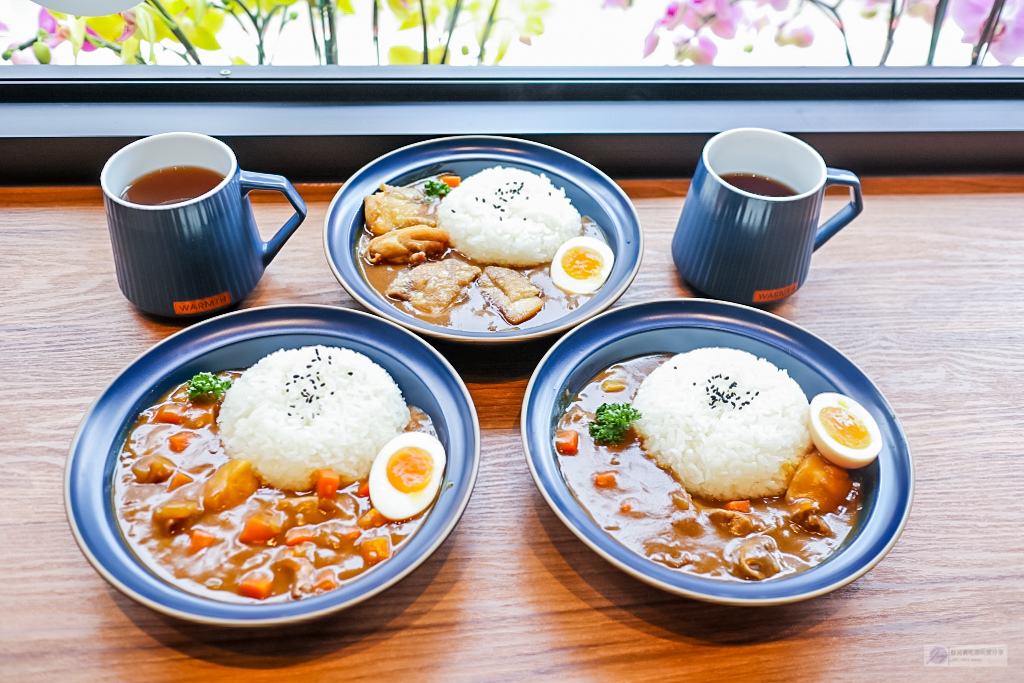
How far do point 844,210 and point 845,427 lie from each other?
2.30ft

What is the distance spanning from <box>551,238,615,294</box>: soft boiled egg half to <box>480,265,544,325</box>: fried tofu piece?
0.09 meters

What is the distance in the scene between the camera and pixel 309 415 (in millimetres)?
1686

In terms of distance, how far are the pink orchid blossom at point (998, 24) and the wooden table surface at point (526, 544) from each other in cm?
85

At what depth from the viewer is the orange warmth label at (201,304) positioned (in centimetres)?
191

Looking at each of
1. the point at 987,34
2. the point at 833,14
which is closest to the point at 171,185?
the point at 833,14

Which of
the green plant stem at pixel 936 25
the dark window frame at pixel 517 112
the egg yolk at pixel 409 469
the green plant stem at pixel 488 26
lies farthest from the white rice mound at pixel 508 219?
the green plant stem at pixel 936 25

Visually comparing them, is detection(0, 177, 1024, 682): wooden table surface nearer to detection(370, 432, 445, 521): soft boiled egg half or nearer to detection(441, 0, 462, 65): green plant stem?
detection(370, 432, 445, 521): soft boiled egg half

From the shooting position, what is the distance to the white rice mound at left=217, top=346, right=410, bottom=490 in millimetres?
1605

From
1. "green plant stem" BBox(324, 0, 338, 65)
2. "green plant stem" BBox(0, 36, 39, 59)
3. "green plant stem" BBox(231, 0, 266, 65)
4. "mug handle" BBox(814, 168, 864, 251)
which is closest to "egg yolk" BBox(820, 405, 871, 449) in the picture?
"mug handle" BBox(814, 168, 864, 251)

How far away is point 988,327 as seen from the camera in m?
2.22

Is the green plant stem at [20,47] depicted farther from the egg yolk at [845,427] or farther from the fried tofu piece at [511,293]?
the egg yolk at [845,427]

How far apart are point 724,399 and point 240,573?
3.74ft

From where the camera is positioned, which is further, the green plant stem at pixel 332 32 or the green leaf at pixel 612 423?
the green plant stem at pixel 332 32

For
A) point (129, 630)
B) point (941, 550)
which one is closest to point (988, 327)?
point (941, 550)
